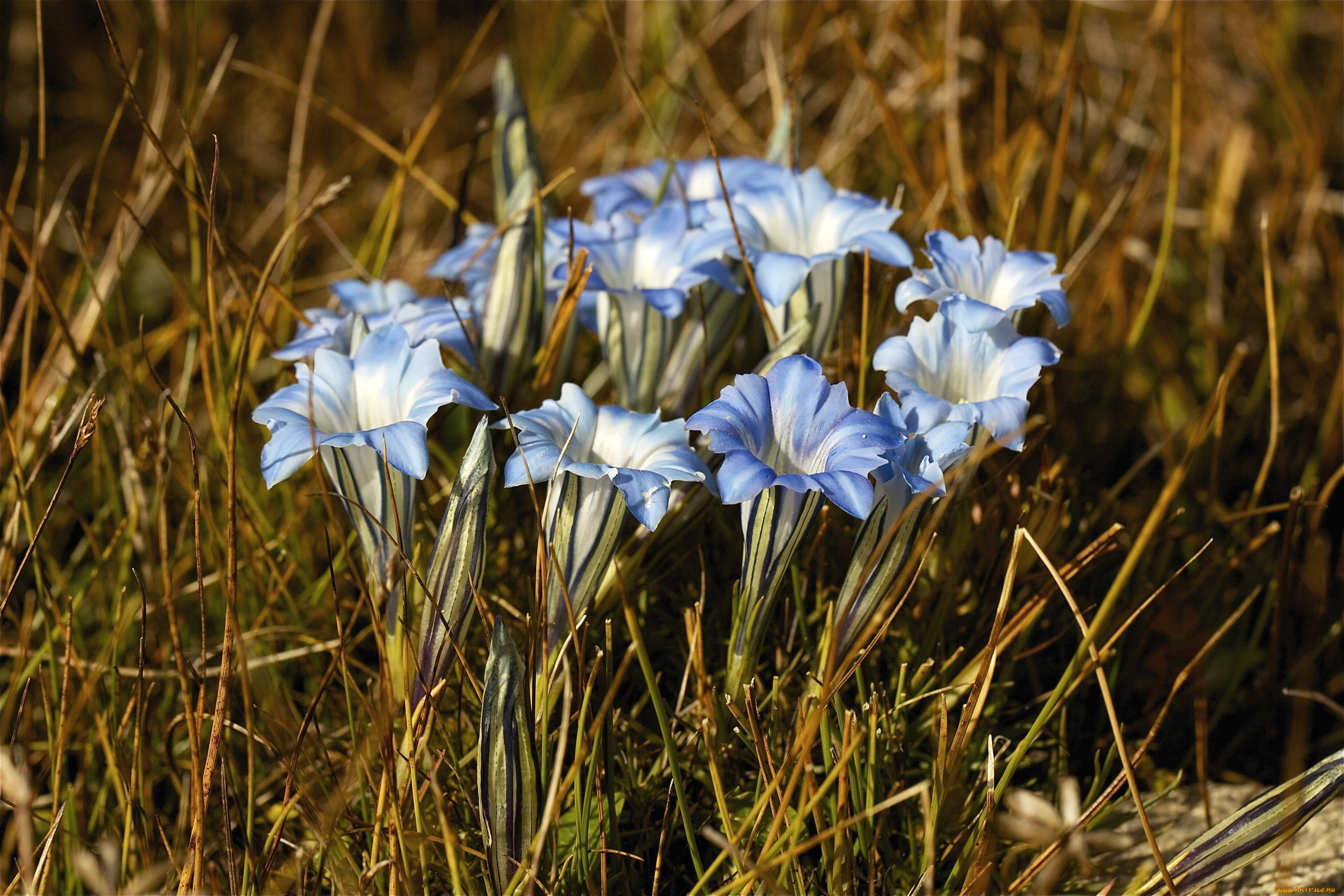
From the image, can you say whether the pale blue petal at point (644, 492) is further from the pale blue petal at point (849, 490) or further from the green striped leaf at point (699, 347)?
the green striped leaf at point (699, 347)

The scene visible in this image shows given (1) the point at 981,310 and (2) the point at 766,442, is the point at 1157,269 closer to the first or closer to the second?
(1) the point at 981,310

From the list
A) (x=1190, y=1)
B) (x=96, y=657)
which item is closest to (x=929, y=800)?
A: (x=96, y=657)

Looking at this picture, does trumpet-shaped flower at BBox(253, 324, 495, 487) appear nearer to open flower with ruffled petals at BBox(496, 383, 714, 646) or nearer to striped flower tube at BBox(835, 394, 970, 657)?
open flower with ruffled petals at BBox(496, 383, 714, 646)

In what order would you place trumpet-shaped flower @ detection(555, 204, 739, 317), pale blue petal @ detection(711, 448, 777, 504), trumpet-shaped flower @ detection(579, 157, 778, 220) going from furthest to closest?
trumpet-shaped flower @ detection(579, 157, 778, 220) → trumpet-shaped flower @ detection(555, 204, 739, 317) → pale blue petal @ detection(711, 448, 777, 504)

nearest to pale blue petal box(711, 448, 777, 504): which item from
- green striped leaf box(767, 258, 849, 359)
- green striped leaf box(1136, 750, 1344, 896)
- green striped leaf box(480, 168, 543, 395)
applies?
green striped leaf box(767, 258, 849, 359)

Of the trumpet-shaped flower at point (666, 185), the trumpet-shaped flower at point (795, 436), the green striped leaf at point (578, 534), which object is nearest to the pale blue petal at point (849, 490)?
the trumpet-shaped flower at point (795, 436)
